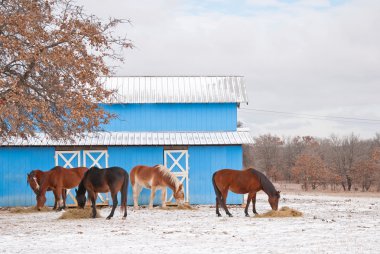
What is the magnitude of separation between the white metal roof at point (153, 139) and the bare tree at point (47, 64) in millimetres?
7362

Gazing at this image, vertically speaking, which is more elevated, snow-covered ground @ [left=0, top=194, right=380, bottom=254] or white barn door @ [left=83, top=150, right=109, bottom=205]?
white barn door @ [left=83, top=150, right=109, bottom=205]

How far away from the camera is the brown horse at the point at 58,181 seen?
64.4 ft

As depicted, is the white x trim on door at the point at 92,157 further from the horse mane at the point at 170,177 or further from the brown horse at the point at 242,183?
the brown horse at the point at 242,183

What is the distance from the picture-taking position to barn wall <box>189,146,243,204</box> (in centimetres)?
2266

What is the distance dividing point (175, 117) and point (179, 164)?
7.30 ft

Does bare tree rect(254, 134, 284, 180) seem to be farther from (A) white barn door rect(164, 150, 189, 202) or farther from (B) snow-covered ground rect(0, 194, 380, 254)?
(B) snow-covered ground rect(0, 194, 380, 254)

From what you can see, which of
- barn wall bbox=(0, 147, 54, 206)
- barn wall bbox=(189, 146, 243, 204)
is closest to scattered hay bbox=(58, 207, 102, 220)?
barn wall bbox=(0, 147, 54, 206)

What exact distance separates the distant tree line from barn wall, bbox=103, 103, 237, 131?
72.8 feet

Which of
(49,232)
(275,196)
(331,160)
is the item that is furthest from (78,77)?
(331,160)

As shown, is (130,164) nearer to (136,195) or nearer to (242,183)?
(136,195)

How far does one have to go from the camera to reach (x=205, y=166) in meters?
22.7

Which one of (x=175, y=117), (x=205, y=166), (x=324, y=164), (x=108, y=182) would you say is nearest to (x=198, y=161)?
(x=205, y=166)

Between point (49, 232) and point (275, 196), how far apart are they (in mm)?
6897

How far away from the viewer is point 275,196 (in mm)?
16547
